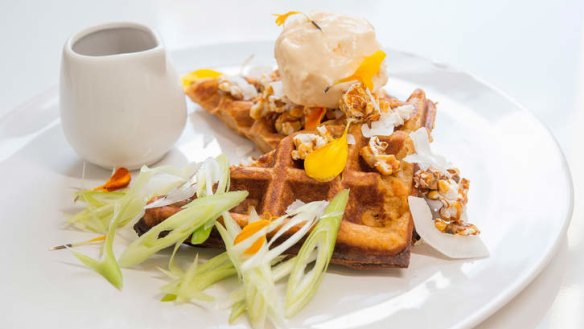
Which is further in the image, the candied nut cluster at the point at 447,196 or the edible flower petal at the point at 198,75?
the edible flower petal at the point at 198,75

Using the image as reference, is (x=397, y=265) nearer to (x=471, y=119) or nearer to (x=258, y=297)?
(x=258, y=297)

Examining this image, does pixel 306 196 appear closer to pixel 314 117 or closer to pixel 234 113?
pixel 314 117

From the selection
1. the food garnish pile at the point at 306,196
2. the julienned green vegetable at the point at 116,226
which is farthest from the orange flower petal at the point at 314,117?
the julienned green vegetable at the point at 116,226

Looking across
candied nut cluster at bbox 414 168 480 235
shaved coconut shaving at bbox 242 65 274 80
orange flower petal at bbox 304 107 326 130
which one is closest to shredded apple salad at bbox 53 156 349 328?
candied nut cluster at bbox 414 168 480 235

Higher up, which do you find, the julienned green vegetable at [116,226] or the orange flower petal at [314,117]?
the orange flower petal at [314,117]

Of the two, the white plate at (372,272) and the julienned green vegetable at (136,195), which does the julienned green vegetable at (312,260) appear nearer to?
the white plate at (372,272)

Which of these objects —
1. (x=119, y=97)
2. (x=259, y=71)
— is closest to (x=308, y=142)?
(x=119, y=97)
